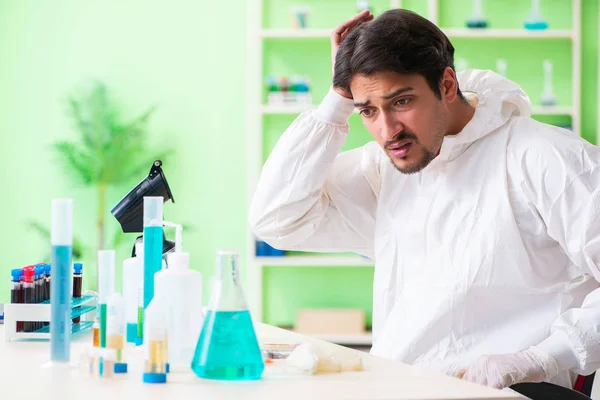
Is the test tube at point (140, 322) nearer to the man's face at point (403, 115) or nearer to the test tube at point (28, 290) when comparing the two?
the test tube at point (28, 290)

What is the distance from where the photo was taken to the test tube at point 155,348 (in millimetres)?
1198

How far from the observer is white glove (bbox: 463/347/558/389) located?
1528 mm

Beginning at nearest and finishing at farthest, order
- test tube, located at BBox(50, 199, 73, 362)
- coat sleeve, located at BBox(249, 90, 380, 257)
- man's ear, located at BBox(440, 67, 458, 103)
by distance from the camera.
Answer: test tube, located at BBox(50, 199, 73, 362) → man's ear, located at BBox(440, 67, 458, 103) → coat sleeve, located at BBox(249, 90, 380, 257)

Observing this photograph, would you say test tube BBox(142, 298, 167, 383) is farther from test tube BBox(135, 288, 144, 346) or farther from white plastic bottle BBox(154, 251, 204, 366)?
test tube BBox(135, 288, 144, 346)

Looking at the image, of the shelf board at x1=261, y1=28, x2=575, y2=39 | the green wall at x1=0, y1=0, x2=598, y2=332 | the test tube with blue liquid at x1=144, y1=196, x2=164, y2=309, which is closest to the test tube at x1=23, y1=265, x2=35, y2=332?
the test tube with blue liquid at x1=144, y1=196, x2=164, y2=309

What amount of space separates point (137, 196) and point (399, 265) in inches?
23.5

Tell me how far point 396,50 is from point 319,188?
1.38 ft

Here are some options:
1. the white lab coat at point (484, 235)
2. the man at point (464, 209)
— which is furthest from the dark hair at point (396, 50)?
the white lab coat at point (484, 235)

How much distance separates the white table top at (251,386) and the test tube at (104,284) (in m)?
0.08

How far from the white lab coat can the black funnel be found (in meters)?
0.37

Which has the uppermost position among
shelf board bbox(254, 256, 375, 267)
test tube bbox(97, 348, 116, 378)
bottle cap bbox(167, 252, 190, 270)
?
bottle cap bbox(167, 252, 190, 270)

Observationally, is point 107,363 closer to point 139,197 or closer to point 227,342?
point 227,342

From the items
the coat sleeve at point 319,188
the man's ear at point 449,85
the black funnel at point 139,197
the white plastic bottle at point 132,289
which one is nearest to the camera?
the white plastic bottle at point 132,289

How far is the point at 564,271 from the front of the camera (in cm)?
178
